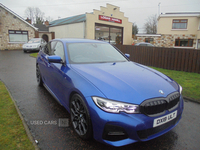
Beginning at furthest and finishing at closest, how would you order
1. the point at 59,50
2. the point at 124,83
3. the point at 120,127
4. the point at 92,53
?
1. the point at 59,50
2. the point at 92,53
3. the point at 124,83
4. the point at 120,127

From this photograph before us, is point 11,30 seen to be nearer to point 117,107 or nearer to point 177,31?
point 117,107

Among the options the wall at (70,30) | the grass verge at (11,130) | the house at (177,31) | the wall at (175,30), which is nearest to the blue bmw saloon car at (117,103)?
the grass verge at (11,130)

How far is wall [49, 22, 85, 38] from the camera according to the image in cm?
2075

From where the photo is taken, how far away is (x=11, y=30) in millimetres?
24078

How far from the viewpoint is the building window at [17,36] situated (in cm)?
2416

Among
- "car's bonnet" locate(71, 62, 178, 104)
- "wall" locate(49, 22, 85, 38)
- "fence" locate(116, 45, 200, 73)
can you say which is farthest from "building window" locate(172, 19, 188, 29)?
"car's bonnet" locate(71, 62, 178, 104)

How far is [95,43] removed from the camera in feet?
13.3

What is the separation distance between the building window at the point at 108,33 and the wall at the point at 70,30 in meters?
2.15

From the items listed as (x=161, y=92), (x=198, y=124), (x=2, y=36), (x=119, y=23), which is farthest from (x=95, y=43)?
(x=2, y=36)

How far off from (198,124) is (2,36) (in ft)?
88.0

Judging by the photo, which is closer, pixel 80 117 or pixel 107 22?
pixel 80 117

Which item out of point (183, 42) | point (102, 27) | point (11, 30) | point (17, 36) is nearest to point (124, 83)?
point (102, 27)

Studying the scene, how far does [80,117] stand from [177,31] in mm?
30046

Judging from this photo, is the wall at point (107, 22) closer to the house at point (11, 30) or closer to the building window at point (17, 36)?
the house at point (11, 30)
